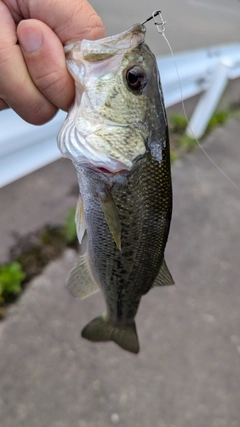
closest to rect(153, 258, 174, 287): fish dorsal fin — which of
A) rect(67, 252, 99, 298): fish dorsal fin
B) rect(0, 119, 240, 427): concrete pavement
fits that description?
rect(67, 252, 99, 298): fish dorsal fin

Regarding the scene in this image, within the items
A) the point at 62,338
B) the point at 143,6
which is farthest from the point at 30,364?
the point at 143,6

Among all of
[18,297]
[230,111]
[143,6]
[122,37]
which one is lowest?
[230,111]

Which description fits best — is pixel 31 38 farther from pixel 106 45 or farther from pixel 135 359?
pixel 135 359

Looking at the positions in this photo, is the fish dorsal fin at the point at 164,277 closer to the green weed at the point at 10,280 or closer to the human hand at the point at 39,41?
the human hand at the point at 39,41

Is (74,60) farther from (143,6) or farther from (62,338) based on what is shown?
(62,338)

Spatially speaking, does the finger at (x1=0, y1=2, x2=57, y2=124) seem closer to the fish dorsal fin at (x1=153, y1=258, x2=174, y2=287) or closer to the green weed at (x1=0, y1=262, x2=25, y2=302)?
the fish dorsal fin at (x1=153, y1=258, x2=174, y2=287)

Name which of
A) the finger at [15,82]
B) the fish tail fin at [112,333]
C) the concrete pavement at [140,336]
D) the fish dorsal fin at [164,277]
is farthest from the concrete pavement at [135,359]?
the finger at [15,82]

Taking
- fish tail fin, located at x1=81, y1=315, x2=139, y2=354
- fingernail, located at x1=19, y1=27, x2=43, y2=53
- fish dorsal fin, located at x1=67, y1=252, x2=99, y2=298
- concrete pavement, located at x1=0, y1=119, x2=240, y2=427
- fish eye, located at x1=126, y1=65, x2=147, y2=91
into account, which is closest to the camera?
fingernail, located at x1=19, y1=27, x2=43, y2=53
